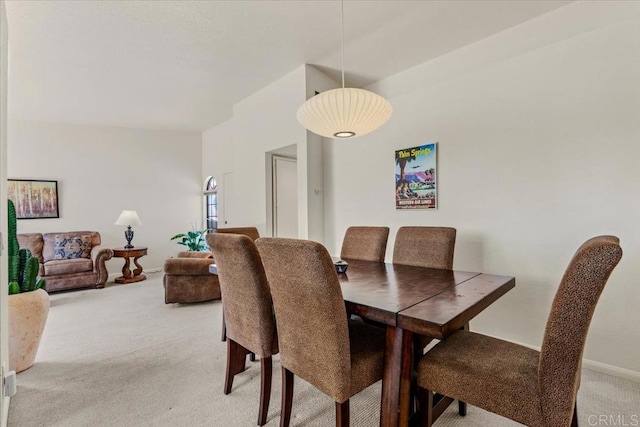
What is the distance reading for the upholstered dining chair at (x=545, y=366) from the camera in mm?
978

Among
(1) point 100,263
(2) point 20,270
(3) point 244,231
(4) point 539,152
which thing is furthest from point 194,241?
(4) point 539,152

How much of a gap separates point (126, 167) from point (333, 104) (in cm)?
527

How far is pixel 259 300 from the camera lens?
1.65m

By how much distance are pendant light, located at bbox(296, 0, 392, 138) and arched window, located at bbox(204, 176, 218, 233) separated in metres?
4.52

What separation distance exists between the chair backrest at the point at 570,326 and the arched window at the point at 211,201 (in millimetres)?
5933

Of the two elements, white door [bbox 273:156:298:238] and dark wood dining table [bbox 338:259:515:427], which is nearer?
dark wood dining table [bbox 338:259:515:427]

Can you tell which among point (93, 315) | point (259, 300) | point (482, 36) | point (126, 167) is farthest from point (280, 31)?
point (126, 167)

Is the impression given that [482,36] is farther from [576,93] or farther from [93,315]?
[93,315]

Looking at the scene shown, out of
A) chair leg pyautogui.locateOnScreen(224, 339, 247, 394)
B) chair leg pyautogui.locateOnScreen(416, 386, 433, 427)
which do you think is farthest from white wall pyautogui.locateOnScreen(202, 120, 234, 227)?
chair leg pyautogui.locateOnScreen(416, 386, 433, 427)

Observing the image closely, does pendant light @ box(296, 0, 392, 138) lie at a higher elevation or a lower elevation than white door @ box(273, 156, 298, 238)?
higher

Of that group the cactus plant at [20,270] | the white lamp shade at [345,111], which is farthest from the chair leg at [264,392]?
the cactus plant at [20,270]

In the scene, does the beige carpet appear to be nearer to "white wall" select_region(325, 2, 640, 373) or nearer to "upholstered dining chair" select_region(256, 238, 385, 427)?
"upholstered dining chair" select_region(256, 238, 385, 427)

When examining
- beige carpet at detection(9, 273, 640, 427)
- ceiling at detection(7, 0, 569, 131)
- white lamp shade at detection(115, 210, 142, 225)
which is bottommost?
beige carpet at detection(9, 273, 640, 427)

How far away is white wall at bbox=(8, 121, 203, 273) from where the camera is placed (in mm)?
5027
